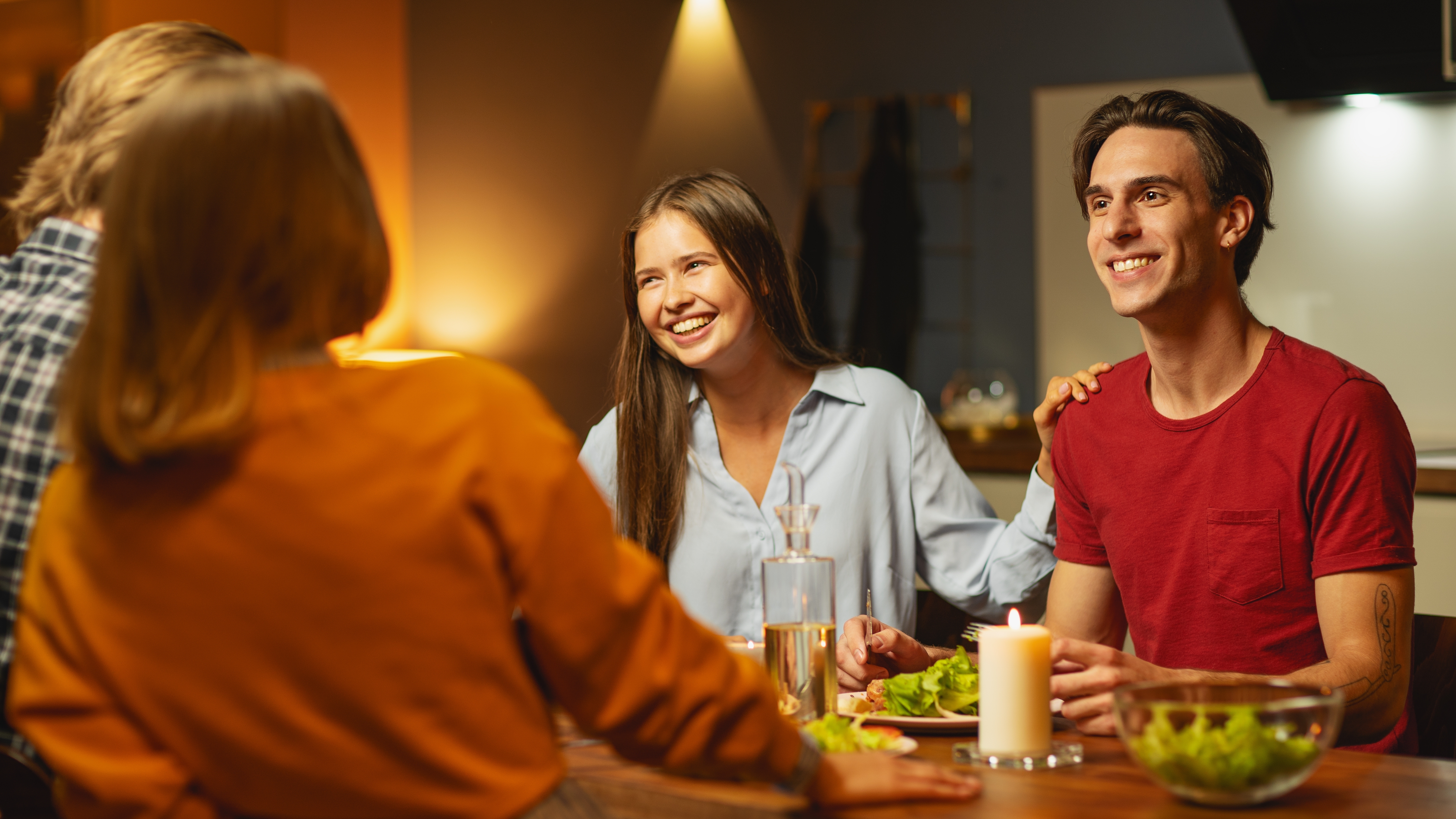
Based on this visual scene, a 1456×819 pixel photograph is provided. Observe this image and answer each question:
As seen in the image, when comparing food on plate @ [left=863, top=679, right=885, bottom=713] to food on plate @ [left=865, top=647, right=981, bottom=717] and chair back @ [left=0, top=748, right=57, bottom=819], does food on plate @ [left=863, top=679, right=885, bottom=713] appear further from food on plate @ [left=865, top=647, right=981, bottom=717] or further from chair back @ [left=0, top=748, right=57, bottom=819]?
chair back @ [left=0, top=748, right=57, bottom=819]

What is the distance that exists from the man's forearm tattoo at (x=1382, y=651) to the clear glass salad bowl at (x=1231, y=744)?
48 cm

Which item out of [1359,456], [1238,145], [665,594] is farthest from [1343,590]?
[665,594]

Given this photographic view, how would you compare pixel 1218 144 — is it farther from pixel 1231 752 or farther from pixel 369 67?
pixel 369 67

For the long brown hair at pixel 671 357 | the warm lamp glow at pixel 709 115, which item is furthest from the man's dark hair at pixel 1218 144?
the warm lamp glow at pixel 709 115

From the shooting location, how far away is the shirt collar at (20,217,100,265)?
122cm

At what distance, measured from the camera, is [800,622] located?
122cm

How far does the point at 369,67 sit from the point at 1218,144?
4068 millimetres

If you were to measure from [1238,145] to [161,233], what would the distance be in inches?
58.6

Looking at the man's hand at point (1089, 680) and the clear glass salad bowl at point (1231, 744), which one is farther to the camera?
the man's hand at point (1089, 680)

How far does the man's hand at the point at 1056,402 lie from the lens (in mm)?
1874

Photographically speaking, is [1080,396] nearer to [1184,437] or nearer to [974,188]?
[1184,437]

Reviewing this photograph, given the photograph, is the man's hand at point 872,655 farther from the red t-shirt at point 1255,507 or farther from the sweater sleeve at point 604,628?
the sweater sleeve at point 604,628

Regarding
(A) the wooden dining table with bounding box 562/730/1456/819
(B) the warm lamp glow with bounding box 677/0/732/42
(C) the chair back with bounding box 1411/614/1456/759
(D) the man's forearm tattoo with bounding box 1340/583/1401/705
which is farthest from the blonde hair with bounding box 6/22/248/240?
(B) the warm lamp glow with bounding box 677/0/732/42

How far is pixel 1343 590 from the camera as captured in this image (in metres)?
1.51
